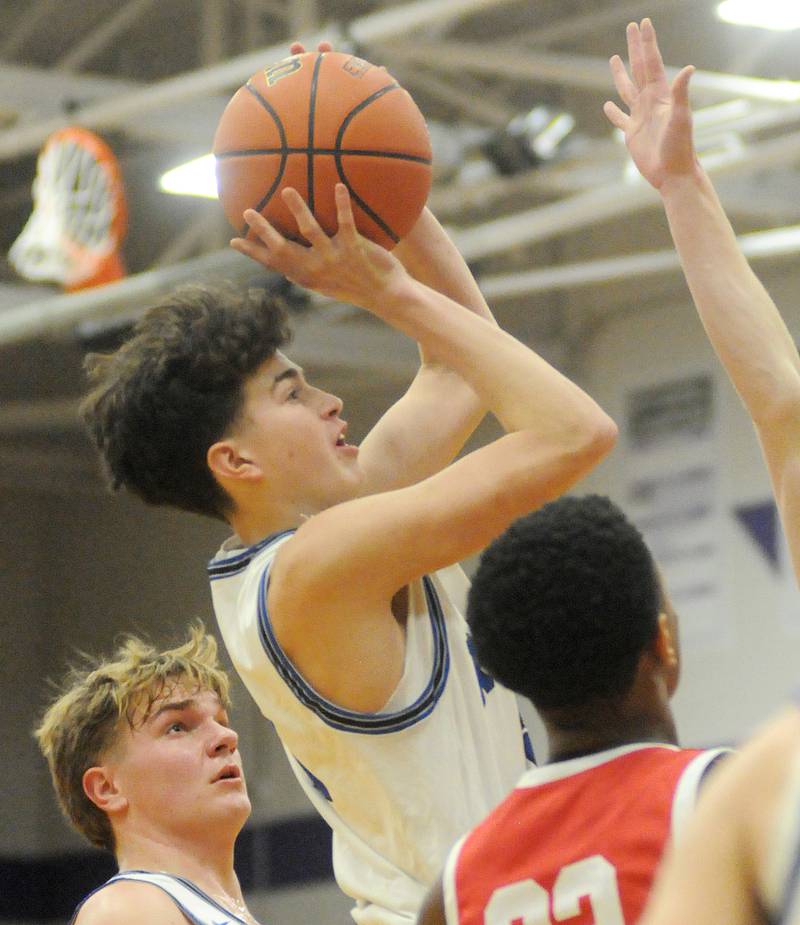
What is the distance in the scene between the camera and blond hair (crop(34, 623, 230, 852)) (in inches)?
140

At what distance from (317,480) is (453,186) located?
693 centimetres

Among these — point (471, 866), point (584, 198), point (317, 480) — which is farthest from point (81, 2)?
point (471, 866)

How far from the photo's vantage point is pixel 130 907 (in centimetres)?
324

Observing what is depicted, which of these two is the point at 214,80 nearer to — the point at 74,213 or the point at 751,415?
the point at 74,213

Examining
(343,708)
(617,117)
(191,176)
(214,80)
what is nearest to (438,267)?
(617,117)

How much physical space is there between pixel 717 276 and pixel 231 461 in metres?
0.81

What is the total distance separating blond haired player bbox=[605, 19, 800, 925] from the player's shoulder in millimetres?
1464

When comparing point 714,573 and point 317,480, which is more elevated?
point 317,480

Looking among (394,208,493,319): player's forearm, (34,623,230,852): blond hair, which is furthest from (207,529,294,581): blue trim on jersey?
(34,623,230,852): blond hair

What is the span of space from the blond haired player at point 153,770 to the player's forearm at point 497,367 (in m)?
1.21

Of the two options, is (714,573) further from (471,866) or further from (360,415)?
(471,866)

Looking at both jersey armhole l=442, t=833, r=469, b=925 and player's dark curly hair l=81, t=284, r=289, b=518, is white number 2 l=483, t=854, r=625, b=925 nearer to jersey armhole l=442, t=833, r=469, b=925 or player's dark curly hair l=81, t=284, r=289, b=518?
jersey armhole l=442, t=833, r=469, b=925

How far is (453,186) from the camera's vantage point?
375 inches

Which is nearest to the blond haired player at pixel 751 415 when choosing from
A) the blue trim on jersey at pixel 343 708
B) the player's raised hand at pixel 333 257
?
the player's raised hand at pixel 333 257
